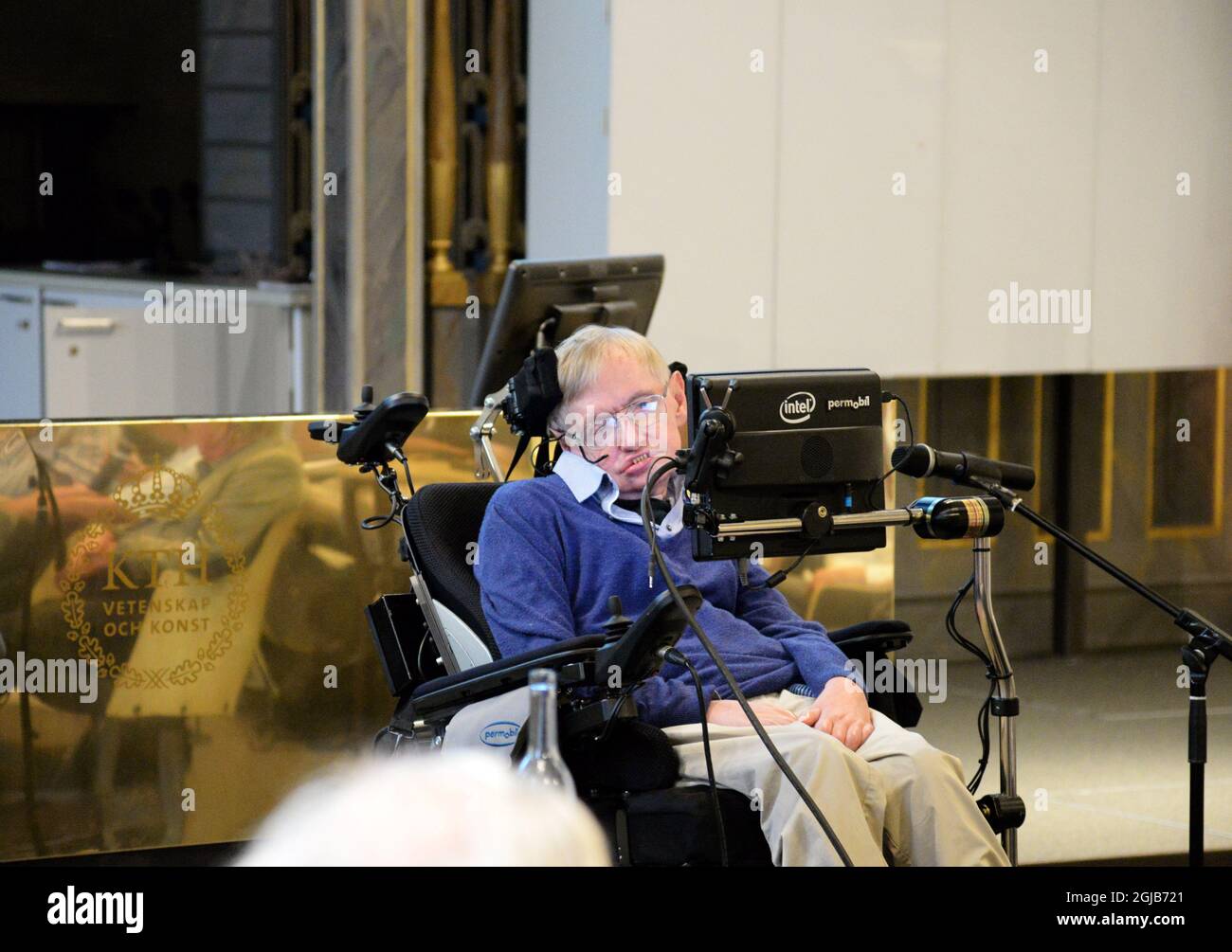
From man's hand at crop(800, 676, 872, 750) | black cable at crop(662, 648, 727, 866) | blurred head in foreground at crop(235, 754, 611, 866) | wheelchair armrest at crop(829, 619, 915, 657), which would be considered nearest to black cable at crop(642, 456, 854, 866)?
black cable at crop(662, 648, 727, 866)

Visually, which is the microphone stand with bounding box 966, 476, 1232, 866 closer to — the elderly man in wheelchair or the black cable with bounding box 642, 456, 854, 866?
the elderly man in wheelchair

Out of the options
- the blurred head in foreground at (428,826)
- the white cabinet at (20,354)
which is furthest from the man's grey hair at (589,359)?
the white cabinet at (20,354)

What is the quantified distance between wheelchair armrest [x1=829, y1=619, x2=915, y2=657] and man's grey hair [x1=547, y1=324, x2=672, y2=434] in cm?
51

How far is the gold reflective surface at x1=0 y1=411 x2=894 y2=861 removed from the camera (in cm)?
297

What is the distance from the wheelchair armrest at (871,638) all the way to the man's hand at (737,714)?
300mm

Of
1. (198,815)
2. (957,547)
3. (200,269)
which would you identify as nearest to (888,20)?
(957,547)

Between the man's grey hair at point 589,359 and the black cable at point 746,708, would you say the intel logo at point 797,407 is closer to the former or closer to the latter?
the black cable at point 746,708

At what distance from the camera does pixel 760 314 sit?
448 cm

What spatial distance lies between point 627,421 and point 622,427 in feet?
0.04

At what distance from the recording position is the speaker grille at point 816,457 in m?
2.05

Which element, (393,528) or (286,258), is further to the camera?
(286,258)

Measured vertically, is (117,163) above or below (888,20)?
below

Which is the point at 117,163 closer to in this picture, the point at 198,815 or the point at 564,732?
the point at 198,815
